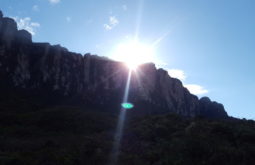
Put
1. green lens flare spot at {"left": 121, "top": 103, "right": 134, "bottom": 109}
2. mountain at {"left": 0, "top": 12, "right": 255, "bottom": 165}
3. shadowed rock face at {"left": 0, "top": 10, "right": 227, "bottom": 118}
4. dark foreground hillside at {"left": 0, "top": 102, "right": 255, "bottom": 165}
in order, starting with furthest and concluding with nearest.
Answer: green lens flare spot at {"left": 121, "top": 103, "right": 134, "bottom": 109} → shadowed rock face at {"left": 0, "top": 10, "right": 227, "bottom": 118} → mountain at {"left": 0, "top": 12, "right": 255, "bottom": 165} → dark foreground hillside at {"left": 0, "top": 102, "right": 255, "bottom": 165}

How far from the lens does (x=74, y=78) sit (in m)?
85.9

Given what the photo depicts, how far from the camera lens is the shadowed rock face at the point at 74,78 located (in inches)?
2948

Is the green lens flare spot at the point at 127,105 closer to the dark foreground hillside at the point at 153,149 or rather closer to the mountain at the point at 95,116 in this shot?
the mountain at the point at 95,116

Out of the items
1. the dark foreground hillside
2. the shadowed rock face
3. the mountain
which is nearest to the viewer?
the dark foreground hillside

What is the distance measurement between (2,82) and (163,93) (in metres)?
51.7

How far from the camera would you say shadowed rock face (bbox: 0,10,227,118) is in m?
74.9

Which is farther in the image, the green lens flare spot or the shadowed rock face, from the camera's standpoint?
the green lens flare spot

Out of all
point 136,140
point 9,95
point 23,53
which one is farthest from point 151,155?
point 23,53

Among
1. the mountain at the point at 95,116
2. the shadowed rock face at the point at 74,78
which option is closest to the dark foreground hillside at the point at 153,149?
the mountain at the point at 95,116

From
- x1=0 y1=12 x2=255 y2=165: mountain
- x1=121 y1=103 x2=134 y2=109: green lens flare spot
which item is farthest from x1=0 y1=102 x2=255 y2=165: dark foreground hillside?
x1=121 y1=103 x2=134 y2=109: green lens flare spot

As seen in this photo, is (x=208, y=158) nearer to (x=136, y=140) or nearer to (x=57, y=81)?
(x=136, y=140)

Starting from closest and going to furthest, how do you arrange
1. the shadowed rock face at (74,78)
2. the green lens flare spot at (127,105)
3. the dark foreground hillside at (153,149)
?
the dark foreground hillside at (153,149)
the shadowed rock face at (74,78)
the green lens flare spot at (127,105)

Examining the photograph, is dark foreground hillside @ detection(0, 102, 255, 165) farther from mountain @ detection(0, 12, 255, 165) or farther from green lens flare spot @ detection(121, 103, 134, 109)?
green lens flare spot @ detection(121, 103, 134, 109)

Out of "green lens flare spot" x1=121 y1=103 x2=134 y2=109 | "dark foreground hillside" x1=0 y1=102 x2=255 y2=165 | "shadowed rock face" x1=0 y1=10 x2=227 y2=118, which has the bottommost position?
"dark foreground hillside" x1=0 y1=102 x2=255 y2=165
